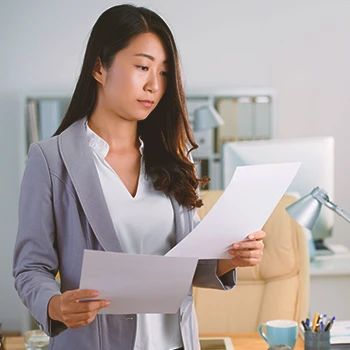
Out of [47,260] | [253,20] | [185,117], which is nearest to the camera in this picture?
[47,260]

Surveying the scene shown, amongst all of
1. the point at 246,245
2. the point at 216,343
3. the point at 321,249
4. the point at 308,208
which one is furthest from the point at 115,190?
the point at 321,249

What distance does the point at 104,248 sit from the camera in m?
1.36

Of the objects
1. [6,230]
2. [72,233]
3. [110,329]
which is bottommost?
[6,230]

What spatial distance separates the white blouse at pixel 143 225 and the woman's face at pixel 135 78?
0.33ft

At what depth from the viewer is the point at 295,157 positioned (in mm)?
3012

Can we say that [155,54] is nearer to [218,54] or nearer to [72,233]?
[72,233]

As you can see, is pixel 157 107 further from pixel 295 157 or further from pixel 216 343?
pixel 295 157

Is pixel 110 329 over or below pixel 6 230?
over

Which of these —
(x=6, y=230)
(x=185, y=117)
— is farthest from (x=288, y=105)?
(x=185, y=117)

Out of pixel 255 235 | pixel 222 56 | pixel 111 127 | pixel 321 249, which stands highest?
pixel 222 56

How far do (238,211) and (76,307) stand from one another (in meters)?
0.38

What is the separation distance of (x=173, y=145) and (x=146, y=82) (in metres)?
0.21

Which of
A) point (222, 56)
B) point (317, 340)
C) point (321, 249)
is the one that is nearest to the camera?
point (317, 340)

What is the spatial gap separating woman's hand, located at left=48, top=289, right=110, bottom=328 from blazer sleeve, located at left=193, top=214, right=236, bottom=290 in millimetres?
337
